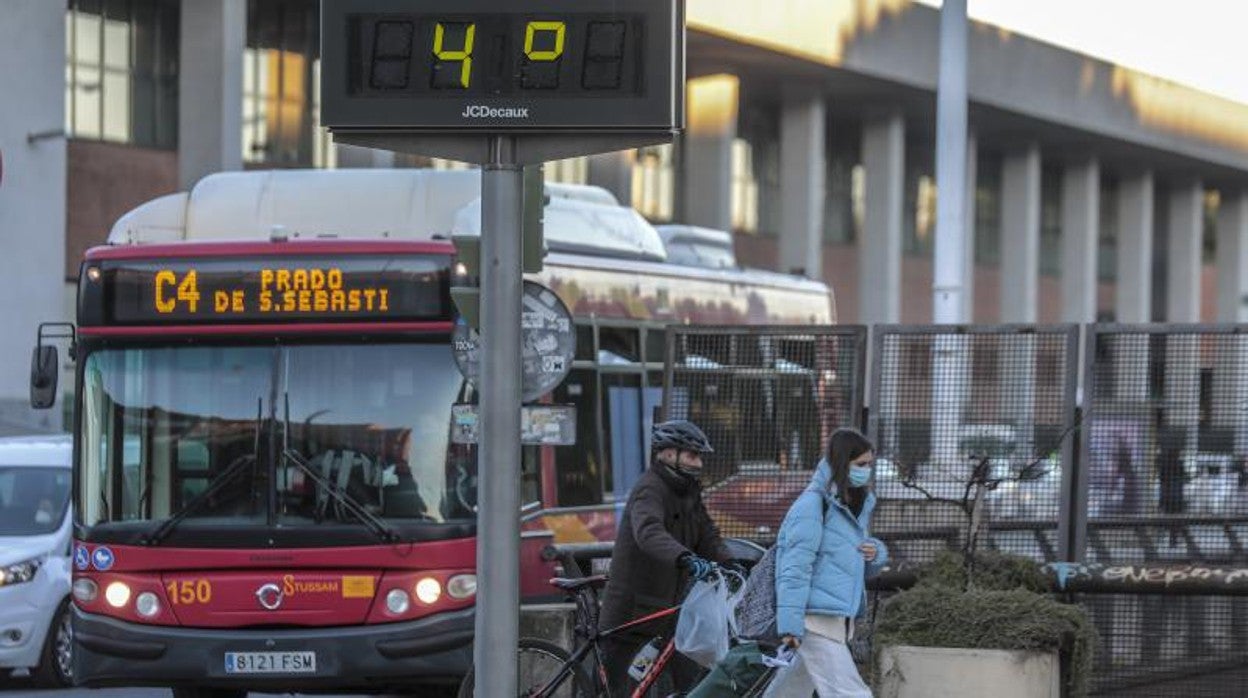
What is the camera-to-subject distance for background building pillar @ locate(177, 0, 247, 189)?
4341cm

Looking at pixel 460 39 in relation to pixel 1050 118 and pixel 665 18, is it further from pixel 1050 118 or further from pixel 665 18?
pixel 1050 118

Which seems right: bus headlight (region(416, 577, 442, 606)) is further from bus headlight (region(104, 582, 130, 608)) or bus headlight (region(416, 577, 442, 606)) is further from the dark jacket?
the dark jacket

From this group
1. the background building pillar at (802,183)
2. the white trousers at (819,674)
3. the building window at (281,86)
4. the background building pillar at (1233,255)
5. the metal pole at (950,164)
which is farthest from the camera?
the background building pillar at (1233,255)

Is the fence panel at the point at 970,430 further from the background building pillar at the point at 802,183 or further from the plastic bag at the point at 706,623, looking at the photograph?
the background building pillar at the point at 802,183

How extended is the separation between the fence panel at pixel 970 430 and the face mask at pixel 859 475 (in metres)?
2.82

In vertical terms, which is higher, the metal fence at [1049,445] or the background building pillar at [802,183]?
the background building pillar at [802,183]

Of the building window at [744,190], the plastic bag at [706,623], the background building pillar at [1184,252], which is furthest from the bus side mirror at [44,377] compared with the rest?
the background building pillar at [1184,252]


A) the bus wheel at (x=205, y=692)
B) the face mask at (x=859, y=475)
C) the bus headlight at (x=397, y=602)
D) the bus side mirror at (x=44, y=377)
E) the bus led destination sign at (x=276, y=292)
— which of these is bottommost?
the bus wheel at (x=205, y=692)

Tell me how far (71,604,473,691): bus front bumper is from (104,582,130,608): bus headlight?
0.12m

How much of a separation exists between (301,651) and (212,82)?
107 feet

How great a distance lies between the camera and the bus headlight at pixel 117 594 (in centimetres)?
1231

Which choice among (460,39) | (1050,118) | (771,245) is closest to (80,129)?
(771,245)

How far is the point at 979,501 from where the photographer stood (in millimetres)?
11727

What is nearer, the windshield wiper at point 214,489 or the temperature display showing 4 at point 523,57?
the temperature display showing 4 at point 523,57
